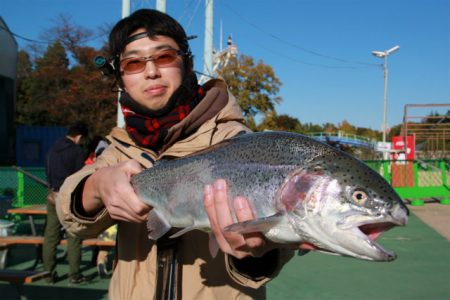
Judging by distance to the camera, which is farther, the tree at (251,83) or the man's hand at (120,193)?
the tree at (251,83)

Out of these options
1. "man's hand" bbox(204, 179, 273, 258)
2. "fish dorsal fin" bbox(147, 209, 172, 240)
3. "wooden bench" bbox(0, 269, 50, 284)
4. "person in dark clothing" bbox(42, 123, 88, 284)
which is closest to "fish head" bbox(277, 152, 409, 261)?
"man's hand" bbox(204, 179, 273, 258)

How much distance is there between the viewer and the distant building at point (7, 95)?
26953 millimetres

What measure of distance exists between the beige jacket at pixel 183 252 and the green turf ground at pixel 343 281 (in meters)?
4.23

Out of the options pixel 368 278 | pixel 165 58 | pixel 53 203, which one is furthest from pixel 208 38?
pixel 165 58

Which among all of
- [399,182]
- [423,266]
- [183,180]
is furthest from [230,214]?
[399,182]

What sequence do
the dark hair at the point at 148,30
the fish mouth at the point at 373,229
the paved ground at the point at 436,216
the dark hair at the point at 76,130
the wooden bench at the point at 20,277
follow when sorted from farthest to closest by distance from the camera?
the paved ground at the point at 436,216 → the dark hair at the point at 76,130 → the wooden bench at the point at 20,277 → the dark hair at the point at 148,30 → the fish mouth at the point at 373,229

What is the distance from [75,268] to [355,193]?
6.22 metres

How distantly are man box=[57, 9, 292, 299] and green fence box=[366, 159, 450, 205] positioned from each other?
14.2 m

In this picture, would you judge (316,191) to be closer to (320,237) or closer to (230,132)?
(320,237)

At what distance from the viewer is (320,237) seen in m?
1.65

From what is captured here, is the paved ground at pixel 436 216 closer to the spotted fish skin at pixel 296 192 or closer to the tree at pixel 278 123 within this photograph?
the spotted fish skin at pixel 296 192

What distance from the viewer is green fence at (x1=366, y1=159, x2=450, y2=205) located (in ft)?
53.1

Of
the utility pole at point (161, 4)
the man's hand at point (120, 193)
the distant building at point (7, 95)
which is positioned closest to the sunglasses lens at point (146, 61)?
the man's hand at point (120, 193)

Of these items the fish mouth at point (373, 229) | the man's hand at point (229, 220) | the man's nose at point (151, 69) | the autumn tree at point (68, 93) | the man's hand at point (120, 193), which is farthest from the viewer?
the autumn tree at point (68, 93)
